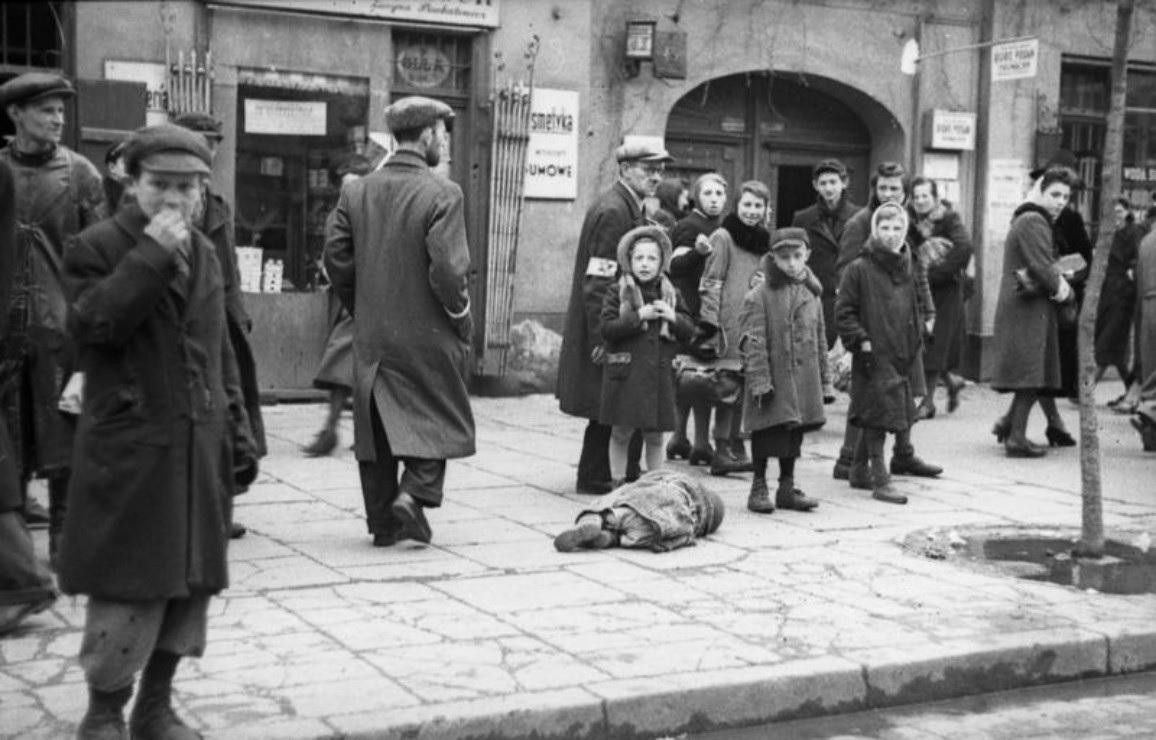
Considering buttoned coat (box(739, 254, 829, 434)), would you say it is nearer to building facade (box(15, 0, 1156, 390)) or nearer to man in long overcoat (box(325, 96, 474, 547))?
man in long overcoat (box(325, 96, 474, 547))

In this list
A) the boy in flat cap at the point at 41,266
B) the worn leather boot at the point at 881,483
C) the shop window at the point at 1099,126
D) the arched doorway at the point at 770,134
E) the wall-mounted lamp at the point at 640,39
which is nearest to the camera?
the boy in flat cap at the point at 41,266

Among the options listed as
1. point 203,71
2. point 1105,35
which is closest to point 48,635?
point 203,71

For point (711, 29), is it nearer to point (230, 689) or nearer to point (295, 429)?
point (295, 429)

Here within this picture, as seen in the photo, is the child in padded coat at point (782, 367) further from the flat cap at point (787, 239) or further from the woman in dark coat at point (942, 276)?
the woman in dark coat at point (942, 276)

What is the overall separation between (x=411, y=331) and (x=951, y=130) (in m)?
10.2

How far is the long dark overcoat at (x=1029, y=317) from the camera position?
1180 cm

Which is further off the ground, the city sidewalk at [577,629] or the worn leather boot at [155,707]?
the worn leather boot at [155,707]

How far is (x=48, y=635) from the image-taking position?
6422mm

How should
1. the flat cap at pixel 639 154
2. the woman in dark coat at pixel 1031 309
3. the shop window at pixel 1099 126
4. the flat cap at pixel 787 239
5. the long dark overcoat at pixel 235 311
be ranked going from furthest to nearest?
the shop window at pixel 1099 126, the woman in dark coat at pixel 1031 309, the flat cap at pixel 639 154, the flat cap at pixel 787 239, the long dark overcoat at pixel 235 311

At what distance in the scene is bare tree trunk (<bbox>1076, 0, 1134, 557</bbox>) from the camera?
332 inches

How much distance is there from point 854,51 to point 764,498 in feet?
26.3

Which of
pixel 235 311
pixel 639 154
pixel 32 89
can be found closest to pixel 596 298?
pixel 639 154

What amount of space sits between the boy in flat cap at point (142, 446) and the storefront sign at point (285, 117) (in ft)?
29.1

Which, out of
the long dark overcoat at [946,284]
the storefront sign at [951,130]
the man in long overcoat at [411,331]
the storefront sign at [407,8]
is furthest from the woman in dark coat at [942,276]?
the man in long overcoat at [411,331]
